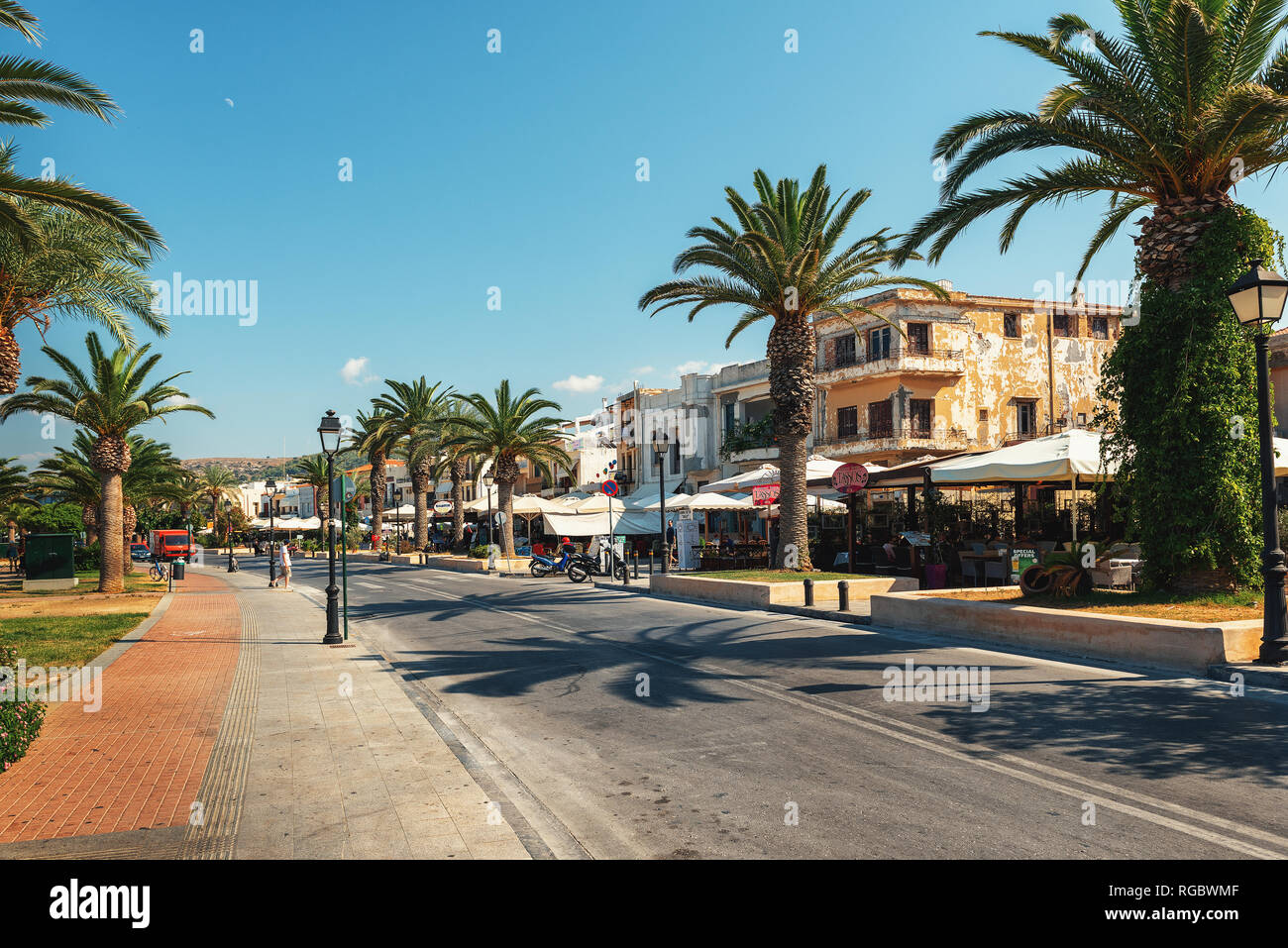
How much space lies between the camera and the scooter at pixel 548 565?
95.7 feet

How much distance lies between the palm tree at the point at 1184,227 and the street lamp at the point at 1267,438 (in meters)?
2.16

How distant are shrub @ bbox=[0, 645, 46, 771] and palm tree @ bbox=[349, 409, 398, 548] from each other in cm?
4423

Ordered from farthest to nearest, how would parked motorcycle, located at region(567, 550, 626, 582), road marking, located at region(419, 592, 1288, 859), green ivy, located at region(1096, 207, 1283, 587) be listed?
parked motorcycle, located at region(567, 550, 626, 582), green ivy, located at region(1096, 207, 1283, 587), road marking, located at region(419, 592, 1288, 859)

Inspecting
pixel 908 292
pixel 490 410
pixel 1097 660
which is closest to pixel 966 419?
pixel 908 292

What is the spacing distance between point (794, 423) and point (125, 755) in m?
16.0

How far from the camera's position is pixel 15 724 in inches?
239

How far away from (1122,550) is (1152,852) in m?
12.1

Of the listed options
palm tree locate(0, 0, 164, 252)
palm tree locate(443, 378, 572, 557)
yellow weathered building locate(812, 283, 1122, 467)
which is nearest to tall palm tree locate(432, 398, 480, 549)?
palm tree locate(443, 378, 572, 557)

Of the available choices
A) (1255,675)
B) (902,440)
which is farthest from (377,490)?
(1255,675)

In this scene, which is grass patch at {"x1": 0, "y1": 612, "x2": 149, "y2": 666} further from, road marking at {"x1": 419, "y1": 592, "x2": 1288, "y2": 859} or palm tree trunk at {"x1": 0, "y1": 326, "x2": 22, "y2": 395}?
road marking at {"x1": 419, "y1": 592, "x2": 1288, "y2": 859}

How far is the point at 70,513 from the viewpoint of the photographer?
4088 centimetres

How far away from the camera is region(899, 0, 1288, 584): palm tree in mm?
11367

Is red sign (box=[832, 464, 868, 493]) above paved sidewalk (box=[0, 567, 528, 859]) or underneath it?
above
